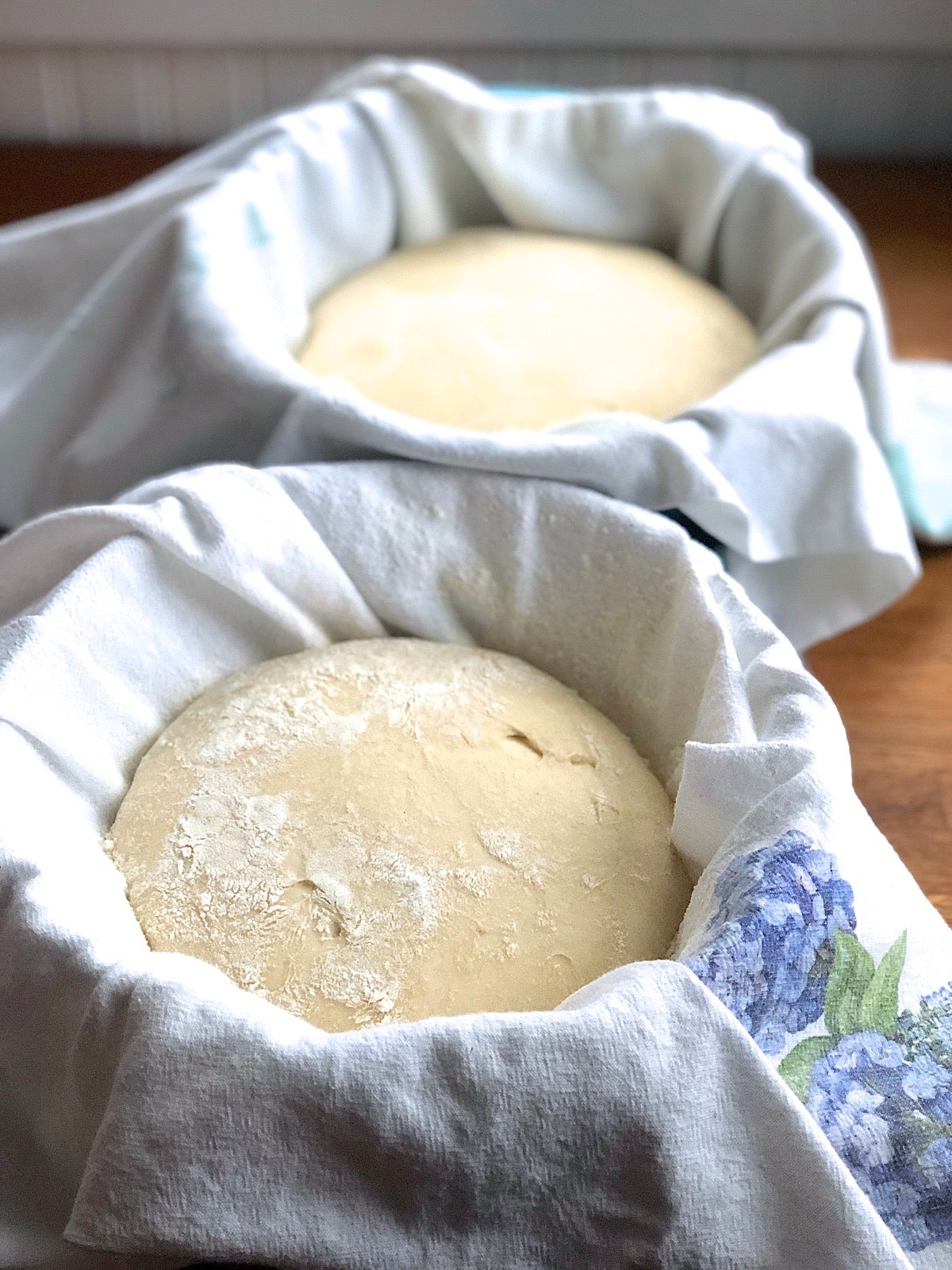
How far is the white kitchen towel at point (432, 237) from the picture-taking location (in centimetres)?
71

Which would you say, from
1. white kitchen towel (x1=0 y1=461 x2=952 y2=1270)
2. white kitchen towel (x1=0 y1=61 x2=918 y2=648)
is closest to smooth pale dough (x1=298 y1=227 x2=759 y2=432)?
white kitchen towel (x1=0 y1=61 x2=918 y2=648)

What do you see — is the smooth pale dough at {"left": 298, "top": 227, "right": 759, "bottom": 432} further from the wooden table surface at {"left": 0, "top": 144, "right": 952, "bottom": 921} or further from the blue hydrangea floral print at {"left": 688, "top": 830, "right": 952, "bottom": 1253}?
the blue hydrangea floral print at {"left": 688, "top": 830, "right": 952, "bottom": 1253}

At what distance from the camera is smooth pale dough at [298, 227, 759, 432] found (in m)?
0.82

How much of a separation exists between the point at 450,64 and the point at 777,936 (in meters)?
1.19

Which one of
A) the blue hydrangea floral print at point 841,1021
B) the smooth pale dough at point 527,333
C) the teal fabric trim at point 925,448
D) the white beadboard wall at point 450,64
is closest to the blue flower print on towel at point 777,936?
the blue hydrangea floral print at point 841,1021

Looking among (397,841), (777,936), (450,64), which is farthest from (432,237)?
(777,936)

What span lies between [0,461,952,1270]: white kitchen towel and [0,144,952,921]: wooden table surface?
0.65ft

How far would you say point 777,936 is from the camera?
440mm

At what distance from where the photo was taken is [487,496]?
2.20ft

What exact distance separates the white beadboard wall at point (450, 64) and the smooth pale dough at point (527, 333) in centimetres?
42

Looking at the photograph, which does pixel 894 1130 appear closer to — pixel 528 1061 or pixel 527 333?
pixel 528 1061

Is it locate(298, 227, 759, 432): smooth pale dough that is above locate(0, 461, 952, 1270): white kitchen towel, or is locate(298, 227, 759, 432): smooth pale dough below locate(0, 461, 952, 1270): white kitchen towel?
above

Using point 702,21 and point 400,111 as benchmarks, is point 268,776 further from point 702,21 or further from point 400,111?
point 702,21

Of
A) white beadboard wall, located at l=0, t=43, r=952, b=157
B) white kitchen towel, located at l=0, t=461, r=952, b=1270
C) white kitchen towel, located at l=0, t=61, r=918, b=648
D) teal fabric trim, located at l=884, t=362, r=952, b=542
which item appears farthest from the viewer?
white beadboard wall, located at l=0, t=43, r=952, b=157
